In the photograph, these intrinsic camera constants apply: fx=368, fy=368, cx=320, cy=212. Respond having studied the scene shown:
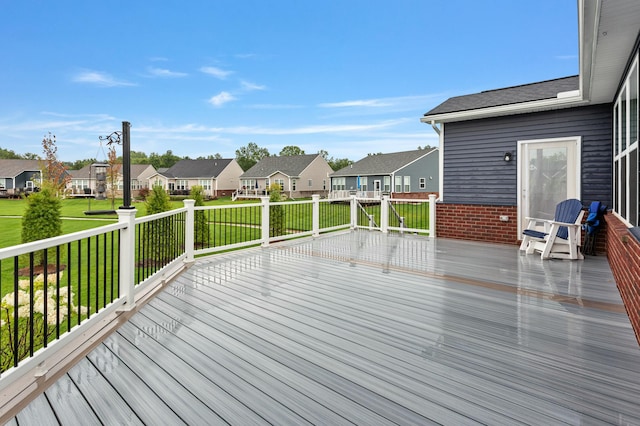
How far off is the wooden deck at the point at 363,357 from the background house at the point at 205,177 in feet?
131

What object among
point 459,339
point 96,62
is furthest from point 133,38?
point 459,339

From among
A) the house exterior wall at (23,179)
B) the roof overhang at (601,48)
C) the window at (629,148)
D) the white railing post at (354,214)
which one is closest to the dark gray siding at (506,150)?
the roof overhang at (601,48)

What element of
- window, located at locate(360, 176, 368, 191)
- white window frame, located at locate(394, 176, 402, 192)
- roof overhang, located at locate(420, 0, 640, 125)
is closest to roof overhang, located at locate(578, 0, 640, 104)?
roof overhang, located at locate(420, 0, 640, 125)

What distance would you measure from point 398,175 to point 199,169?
85.9 feet

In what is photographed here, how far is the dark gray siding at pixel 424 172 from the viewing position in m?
29.1

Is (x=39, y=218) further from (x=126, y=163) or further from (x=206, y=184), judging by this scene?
(x=206, y=184)

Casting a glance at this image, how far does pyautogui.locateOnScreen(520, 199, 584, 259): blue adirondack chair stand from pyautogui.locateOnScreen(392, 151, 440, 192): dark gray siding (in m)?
23.3

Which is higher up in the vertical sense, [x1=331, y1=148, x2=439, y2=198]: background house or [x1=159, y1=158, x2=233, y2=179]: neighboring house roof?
[x1=159, y1=158, x2=233, y2=179]: neighboring house roof

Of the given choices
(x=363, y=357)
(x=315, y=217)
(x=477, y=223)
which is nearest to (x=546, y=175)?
(x=477, y=223)

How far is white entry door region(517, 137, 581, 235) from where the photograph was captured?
632 centimetres

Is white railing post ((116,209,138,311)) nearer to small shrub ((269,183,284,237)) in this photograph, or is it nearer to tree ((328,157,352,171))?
small shrub ((269,183,284,237))

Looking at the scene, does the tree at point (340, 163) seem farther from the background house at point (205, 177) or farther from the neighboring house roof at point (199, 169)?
the neighboring house roof at point (199, 169)

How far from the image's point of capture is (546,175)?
662 cm

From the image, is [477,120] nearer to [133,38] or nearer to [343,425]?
[343,425]
